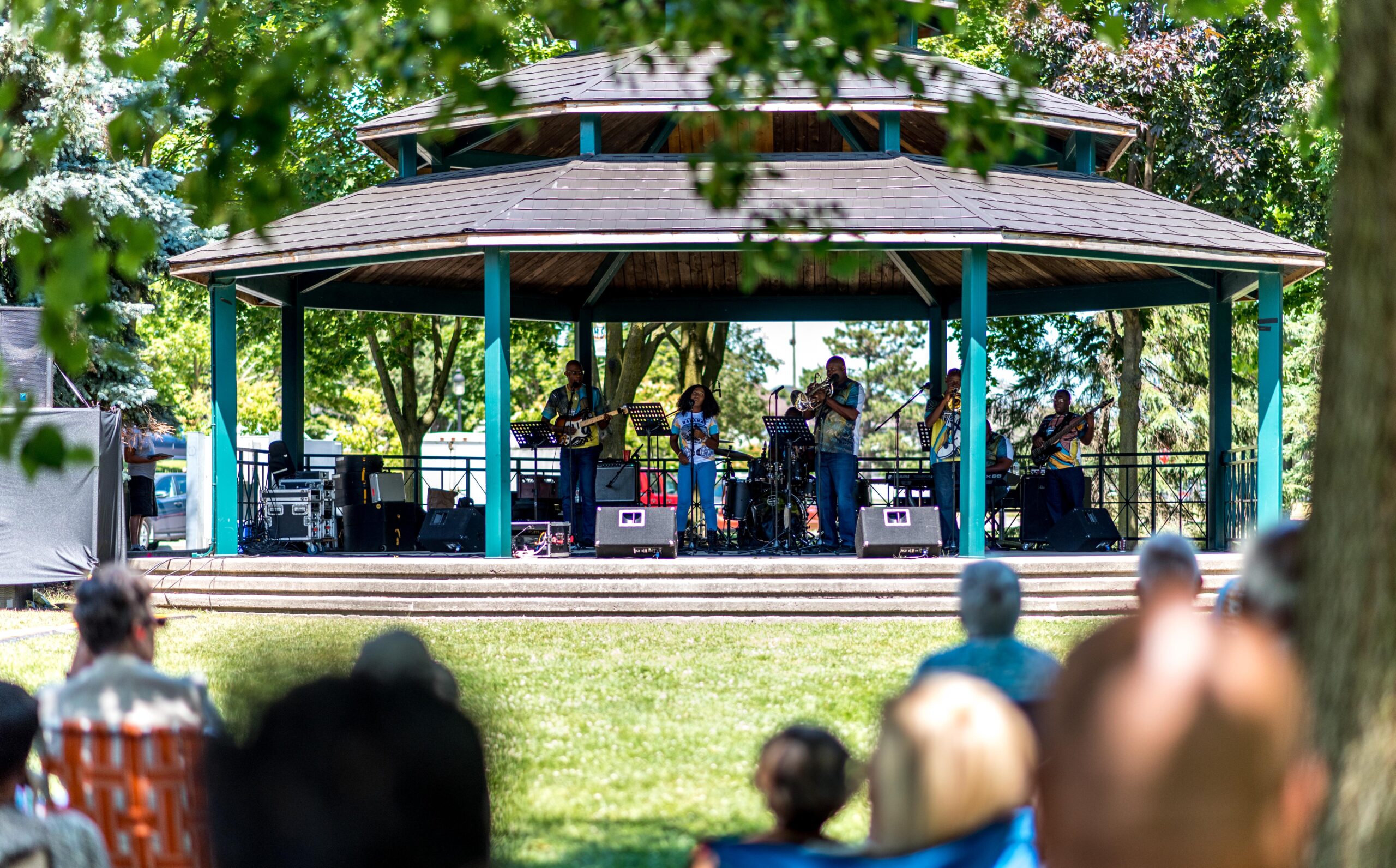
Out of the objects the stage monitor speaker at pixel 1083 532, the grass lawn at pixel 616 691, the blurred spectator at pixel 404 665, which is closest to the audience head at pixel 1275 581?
the blurred spectator at pixel 404 665

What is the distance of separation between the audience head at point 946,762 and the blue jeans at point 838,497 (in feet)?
39.5

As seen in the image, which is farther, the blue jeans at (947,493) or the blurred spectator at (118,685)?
the blue jeans at (947,493)

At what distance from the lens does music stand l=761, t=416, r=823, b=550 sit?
1439 cm

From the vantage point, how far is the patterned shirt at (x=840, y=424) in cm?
1430

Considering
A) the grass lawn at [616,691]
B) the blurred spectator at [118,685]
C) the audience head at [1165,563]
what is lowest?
the grass lawn at [616,691]

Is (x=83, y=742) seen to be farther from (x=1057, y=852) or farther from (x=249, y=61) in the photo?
(x=1057, y=852)

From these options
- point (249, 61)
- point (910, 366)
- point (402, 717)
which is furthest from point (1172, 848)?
point (910, 366)

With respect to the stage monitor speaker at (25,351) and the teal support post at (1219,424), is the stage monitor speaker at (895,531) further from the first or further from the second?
the stage monitor speaker at (25,351)

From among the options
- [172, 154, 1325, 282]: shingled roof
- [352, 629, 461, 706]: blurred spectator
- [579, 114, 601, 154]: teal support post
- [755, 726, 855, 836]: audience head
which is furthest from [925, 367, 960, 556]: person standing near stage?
[755, 726, 855, 836]: audience head

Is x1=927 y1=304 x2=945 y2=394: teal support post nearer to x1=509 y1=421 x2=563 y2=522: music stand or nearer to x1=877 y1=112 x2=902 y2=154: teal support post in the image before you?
x1=877 y1=112 x2=902 y2=154: teal support post

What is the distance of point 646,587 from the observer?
12016 mm

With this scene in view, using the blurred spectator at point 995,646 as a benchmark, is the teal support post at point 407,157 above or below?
above

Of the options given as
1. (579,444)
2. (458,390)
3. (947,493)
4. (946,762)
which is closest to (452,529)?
(579,444)

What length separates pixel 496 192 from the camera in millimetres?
13789
